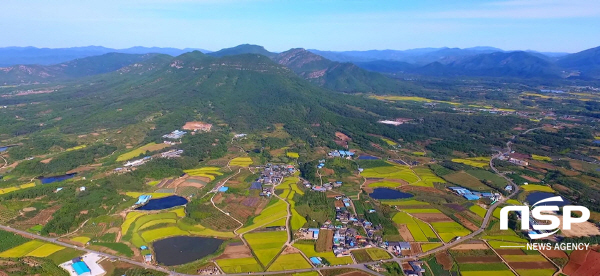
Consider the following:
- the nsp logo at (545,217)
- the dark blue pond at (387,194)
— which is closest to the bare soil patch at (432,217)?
the nsp logo at (545,217)

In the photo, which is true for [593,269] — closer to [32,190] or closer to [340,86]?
[32,190]

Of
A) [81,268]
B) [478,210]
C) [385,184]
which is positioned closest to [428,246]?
[478,210]

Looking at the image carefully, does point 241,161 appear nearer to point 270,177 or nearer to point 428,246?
point 270,177

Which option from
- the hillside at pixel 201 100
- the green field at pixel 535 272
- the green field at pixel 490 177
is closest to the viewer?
the green field at pixel 535 272

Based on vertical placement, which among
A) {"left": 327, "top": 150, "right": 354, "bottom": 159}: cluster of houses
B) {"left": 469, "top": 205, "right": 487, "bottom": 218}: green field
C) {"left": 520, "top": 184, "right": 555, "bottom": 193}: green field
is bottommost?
{"left": 469, "top": 205, "right": 487, "bottom": 218}: green field

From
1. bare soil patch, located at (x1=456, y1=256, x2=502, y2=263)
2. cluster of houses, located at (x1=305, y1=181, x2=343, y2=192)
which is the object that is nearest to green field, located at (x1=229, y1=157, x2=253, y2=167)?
cluster of houses, located at (x1=305, y1=181, x2=343, y2=192)

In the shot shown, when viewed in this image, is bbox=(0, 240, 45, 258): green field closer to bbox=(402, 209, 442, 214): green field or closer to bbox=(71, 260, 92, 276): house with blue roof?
bbox=(71, 260, 92, 276): house with blue roof

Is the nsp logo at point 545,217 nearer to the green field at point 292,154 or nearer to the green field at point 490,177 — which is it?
the green field at point 490,177
